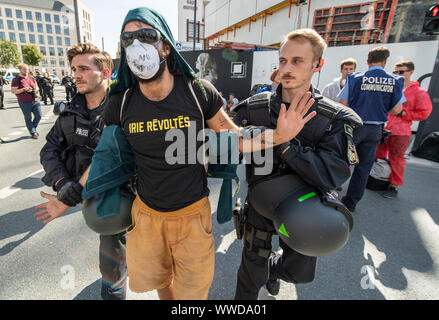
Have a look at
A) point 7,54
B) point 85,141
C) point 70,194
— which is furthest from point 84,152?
point 7,54

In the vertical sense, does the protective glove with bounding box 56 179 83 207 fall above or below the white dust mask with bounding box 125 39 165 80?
below

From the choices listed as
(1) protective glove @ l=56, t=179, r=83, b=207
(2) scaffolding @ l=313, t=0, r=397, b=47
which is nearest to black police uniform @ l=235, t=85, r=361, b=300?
(1) protective glove @ l=56, t=179, r=83, b=207

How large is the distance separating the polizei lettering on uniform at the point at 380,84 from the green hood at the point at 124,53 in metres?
2.83

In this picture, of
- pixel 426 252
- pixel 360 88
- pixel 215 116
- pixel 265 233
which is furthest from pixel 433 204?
pixel 215 116

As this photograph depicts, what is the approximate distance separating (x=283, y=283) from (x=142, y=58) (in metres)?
2.24

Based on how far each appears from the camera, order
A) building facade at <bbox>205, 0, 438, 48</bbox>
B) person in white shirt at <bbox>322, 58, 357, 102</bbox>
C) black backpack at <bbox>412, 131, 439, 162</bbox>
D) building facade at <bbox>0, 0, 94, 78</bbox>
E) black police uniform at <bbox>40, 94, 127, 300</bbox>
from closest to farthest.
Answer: black police uniform at <bbox>40, 94, 127, 300</bbox>
person in white shirt at <bbox>322, 58, 357, 102</bbox>
black backpack at <bbox>412, 131, 439, 162</bbox>
building facade at <bbox>205, 0, 438, 48</bbox>
building facade at <bbox>0, 0, 94, 78</bbox>

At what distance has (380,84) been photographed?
3.11 m

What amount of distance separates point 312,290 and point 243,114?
1.70 metres

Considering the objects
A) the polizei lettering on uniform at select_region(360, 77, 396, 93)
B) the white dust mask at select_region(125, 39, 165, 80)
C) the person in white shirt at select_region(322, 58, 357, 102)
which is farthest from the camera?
the person in white shirt at select_region(322, 58, 357, 102)

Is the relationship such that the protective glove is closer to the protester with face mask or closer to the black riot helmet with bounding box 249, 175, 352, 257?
the protester with face mask

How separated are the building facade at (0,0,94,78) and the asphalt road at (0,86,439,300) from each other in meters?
75.6

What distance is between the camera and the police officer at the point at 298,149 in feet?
4.67

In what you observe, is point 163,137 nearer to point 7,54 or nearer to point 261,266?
point 261,266

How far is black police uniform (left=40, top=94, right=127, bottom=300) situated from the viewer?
1.86 metres
